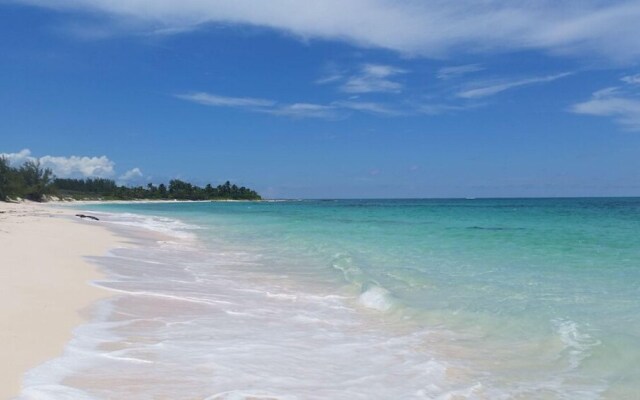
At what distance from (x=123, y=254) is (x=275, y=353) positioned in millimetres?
11321

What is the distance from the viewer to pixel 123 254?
16312mm

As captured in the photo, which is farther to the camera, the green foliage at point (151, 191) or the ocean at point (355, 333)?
the green foliage at point (151, 191)

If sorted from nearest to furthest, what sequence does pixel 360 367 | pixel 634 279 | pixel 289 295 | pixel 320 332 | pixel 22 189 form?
pixel 360 367, pixel 320 332, pixel 289 295, pixel 634 279, pixel 22 189

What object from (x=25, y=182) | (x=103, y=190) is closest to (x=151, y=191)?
(x=103, y=190)

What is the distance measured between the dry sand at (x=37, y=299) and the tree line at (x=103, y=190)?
207ft

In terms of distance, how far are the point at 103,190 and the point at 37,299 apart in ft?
508

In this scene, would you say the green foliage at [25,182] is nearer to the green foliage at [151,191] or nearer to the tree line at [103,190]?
the tree line at [103,190]

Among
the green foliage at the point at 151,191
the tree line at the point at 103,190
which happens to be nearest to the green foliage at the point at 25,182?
the tree line at the point at 103,190

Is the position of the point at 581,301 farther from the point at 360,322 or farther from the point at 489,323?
the point at 360,322

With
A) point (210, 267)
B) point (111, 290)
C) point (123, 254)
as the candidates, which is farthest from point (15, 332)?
point (123, 254)

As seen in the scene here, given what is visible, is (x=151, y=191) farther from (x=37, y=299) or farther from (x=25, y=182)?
(x=37, y=299)

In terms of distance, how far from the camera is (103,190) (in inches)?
5989

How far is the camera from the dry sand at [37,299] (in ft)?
17.4

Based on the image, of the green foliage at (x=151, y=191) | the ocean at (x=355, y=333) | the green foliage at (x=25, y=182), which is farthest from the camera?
the green foliage at (x=151, y=191)
